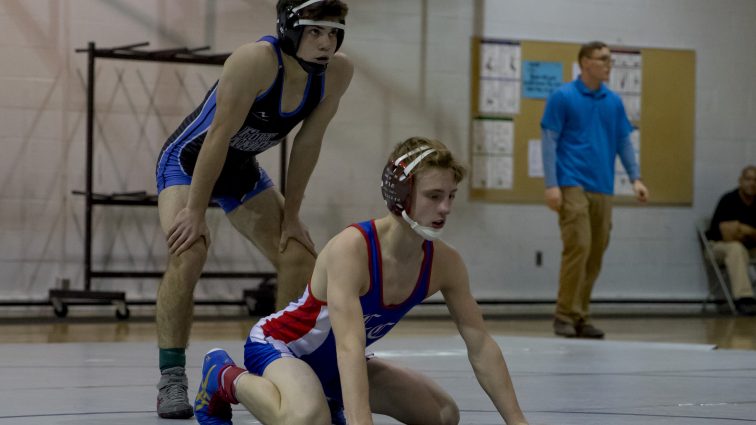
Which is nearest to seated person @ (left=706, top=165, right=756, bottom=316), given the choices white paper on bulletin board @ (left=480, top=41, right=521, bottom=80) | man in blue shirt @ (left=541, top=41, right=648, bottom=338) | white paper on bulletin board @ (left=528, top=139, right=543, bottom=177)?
white paper on bulletin board @ (left=528, top=139, right=543, bottom=177)

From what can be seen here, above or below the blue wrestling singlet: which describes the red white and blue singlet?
below

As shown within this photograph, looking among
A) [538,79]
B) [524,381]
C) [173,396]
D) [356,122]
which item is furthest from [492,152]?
[173,396]

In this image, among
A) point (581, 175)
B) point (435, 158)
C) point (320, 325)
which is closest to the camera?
point (435, 158)

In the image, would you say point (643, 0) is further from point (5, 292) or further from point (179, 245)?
point (179, 245)

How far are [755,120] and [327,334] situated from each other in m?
7.42

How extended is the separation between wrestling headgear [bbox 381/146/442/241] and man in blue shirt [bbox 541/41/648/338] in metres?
3.77

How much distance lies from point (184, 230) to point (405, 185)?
928 mm

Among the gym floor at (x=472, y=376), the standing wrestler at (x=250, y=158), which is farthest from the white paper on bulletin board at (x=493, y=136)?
the standing wrestler at (x=250, y=158)

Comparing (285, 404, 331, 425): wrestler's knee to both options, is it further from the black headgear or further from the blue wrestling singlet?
the blue wrestling singlet

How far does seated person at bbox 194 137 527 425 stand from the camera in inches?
96.4

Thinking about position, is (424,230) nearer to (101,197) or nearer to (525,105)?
(101,197)

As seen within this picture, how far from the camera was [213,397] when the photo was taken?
2826 millimetres

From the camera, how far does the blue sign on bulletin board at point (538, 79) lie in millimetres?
8594

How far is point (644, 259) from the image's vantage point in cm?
904
